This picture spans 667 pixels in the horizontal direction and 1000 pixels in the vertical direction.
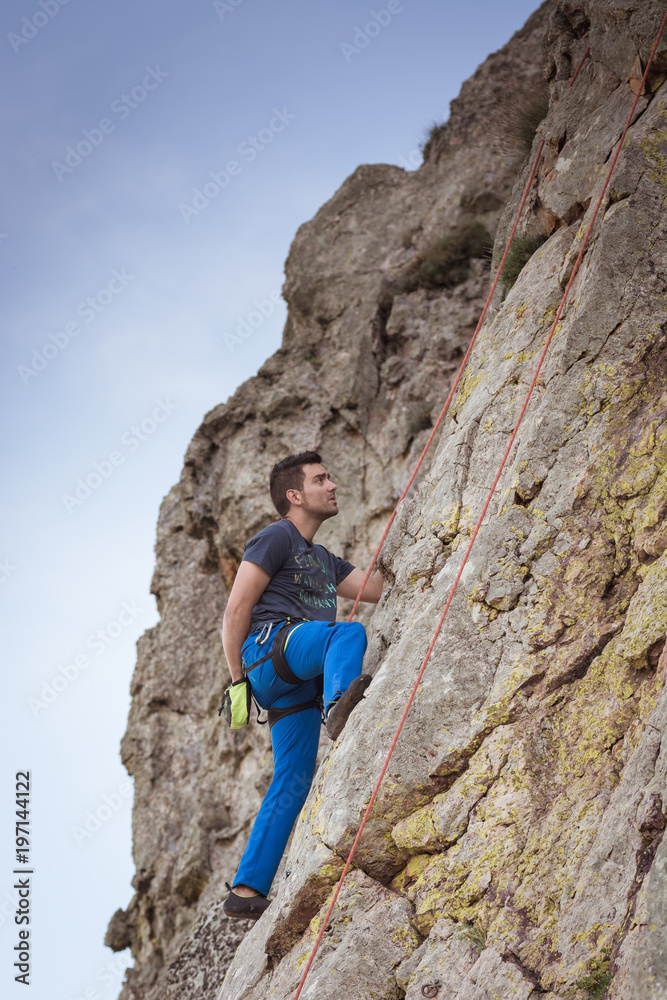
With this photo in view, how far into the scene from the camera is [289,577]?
6.21 metres

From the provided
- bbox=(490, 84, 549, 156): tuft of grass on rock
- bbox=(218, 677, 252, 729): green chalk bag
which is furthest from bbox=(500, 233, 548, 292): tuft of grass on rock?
bbox=(218, 677, 252, 729): green chalk bag

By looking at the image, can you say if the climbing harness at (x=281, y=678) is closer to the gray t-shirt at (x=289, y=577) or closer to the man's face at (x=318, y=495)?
the gray t-shirt at (x=289, y=577)

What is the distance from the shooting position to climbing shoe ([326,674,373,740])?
5.10 m

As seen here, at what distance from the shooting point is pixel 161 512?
14.4 m

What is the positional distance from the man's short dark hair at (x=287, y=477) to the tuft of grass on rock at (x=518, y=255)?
232 centimetres

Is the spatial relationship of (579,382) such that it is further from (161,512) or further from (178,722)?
(161,512)

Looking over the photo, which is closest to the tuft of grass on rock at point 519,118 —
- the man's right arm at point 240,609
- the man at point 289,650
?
the man at point 289,650

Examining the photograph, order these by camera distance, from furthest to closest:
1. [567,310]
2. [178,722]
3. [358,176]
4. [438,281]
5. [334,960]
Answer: [358,176] < [178,722] < [438,281] < [567,310] < [334,960]

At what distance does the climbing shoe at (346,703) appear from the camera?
5.10 m

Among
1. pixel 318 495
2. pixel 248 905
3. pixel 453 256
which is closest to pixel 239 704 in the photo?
pixel 248 905

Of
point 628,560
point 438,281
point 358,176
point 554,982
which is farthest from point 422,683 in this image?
point 358,176

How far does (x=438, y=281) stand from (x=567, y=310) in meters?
6.04

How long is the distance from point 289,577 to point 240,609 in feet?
1.64

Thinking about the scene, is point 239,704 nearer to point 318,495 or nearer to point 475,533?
point 318,495
